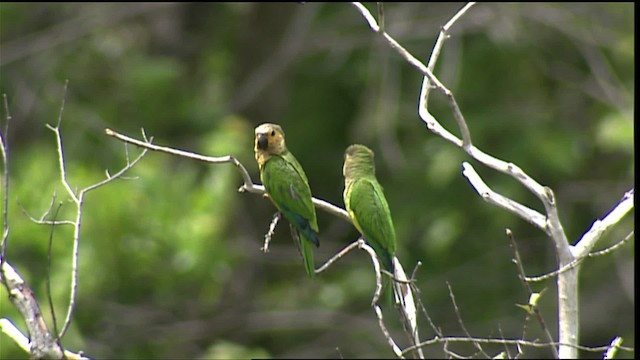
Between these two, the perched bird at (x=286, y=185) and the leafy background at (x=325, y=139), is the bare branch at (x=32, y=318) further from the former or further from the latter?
the leafy background at (x=325, y=139)

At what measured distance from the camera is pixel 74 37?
898cm

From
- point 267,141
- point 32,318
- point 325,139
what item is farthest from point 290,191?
point 325,139

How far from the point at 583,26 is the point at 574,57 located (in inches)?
31.8

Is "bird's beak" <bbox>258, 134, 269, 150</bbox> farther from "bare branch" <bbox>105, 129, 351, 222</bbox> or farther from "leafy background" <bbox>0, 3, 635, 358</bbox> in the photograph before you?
"leafy background" <bbox>0, 3, 635, 358</bbox>

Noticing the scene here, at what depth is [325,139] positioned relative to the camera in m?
10.3

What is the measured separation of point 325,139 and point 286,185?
6.18 m

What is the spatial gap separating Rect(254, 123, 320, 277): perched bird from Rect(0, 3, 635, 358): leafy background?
3369 millimetres

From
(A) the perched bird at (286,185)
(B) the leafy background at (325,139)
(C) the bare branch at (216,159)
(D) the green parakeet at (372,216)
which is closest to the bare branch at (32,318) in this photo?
(C) the bare branch at (216,159)

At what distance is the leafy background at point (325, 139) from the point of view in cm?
834

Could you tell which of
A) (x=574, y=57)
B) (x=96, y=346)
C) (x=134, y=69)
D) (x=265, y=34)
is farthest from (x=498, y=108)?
(x=96, y=346)

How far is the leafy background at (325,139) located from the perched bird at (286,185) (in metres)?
3.37

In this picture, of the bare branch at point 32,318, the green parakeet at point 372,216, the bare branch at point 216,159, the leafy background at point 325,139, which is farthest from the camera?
the leafy background at point 325,139

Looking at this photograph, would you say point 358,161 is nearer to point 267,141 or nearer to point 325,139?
point 267,141

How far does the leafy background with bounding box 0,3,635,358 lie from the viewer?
328 inches
